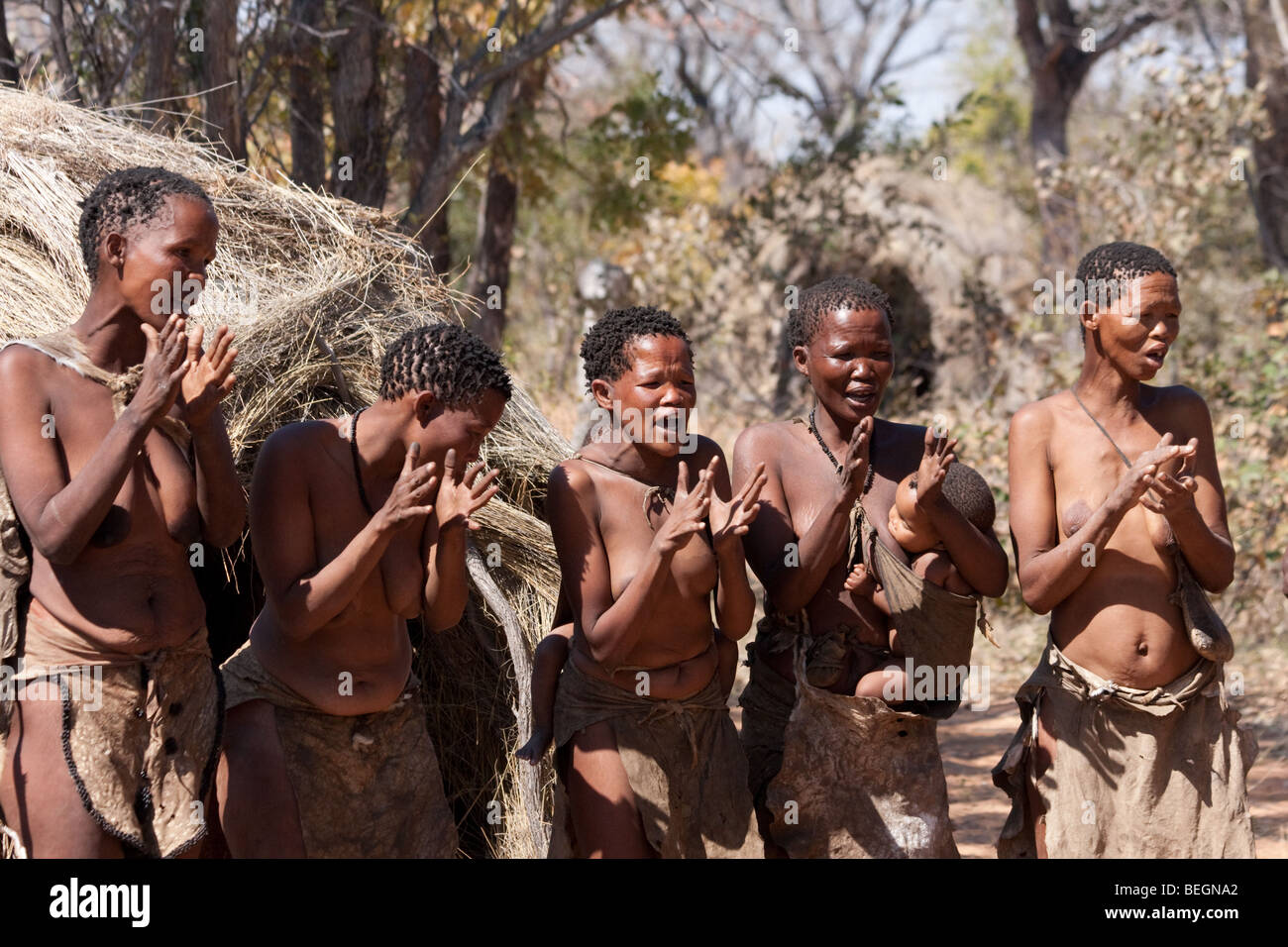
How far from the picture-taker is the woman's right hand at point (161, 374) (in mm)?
2613

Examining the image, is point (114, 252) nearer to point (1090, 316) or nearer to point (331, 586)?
point (331, 586)

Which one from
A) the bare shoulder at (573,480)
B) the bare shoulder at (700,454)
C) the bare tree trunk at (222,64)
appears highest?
the bare tree trunk at (222,64)

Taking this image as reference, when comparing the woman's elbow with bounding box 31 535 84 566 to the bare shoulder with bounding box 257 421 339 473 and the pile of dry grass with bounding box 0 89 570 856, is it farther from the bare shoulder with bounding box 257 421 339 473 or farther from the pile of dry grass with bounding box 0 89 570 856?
the pile of dry grass with bounding box 0 89 570 856

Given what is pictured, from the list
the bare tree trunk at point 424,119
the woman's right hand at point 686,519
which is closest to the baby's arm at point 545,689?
the woman's right hand at point 686,519

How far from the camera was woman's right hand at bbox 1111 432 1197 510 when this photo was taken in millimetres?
3137

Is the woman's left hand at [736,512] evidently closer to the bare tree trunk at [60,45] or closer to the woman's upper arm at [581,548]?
the woman's upper arm at [581,548]

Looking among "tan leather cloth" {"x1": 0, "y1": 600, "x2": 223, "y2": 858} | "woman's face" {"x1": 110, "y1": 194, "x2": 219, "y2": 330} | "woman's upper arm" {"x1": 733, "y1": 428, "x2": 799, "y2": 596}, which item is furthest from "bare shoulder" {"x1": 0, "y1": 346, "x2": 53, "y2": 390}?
"woman's upper arm" {"x1": 733, "y1": 428, "x2": 799, "y2": 596}

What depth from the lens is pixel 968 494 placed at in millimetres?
3412

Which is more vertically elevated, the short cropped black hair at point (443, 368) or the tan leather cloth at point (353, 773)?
the short cropped black hair at point (443, 368)

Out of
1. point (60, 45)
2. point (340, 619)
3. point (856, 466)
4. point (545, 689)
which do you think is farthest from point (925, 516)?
point (60, 45)

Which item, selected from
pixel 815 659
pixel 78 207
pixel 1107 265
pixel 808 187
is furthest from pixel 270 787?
pixel 808 187

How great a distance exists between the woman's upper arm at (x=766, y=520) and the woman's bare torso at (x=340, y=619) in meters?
0.82
